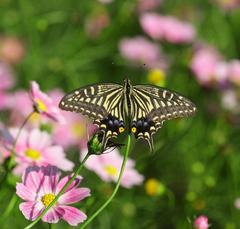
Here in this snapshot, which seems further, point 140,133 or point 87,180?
point 87,180

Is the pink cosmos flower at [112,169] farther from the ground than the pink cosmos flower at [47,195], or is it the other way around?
the pink cosmos flower at [47,195]

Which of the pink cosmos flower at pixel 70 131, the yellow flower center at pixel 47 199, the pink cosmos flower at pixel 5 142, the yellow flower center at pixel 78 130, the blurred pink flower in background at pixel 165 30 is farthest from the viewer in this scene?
the blurred pink flower in background at pixel 165 30

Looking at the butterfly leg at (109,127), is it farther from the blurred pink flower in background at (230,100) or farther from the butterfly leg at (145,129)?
A: the blurred pink flower in background at (230,100)

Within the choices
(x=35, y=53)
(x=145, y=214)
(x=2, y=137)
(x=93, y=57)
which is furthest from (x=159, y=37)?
(x=2, y=137)

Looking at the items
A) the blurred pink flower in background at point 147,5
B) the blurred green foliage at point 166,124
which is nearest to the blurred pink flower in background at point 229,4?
the blurred green foliage at point 166,124

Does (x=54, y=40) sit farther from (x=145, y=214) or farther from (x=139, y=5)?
(x=145, y=214)

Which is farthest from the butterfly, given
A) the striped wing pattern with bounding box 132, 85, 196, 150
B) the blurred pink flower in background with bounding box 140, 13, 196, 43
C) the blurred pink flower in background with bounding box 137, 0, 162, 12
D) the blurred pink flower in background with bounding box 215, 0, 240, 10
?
the blurred pink flower in background with bounding box 215, 0, 240, 10

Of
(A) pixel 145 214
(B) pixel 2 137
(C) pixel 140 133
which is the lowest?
(A) pixel 145 214

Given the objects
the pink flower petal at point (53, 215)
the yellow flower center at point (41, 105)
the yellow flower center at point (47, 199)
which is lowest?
the yellow flower center at point (47, 199)
